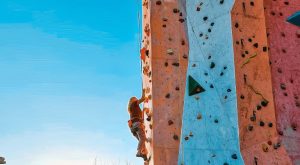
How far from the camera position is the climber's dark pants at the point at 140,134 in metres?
6.10

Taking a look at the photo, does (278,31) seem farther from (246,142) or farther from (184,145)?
(184,145)

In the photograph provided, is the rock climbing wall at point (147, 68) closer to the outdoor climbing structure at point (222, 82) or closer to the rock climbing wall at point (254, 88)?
the outdoor climbing structure at point (222, 82)

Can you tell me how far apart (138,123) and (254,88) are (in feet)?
5.42

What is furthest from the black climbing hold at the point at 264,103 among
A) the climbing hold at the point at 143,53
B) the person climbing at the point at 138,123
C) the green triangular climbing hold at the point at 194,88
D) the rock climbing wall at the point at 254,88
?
the climbing hold at the point at 143,53

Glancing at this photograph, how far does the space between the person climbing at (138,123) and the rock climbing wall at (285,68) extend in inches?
70.4

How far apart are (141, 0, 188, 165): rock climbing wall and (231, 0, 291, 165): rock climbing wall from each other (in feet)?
2.56

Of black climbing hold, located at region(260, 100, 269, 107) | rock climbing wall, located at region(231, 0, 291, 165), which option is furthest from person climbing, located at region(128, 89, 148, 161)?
black climbing hold, located at region(260, 100, 269, 107)

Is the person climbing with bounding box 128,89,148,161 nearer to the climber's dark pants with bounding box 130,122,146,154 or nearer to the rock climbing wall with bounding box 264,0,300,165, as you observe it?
the climber's dark pants with bounding box 130,122,146,154

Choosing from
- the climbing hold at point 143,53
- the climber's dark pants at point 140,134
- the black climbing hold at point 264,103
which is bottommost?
the climber's dark pants at point 140,134

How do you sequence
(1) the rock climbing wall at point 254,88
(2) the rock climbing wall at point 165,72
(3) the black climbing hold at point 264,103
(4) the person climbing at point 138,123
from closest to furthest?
(1) the rock climbing wall at point 254,88 → (2) the rock climbing wall at point 165,72 → (3) the black climbing hold at point 264,103 → (4) the person climbing at point 138,123

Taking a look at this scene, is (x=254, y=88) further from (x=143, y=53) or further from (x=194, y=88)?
(x=143, y=53)

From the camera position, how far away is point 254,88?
614cm

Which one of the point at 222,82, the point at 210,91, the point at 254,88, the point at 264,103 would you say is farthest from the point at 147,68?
the point at 264,103

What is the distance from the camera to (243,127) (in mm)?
5906
